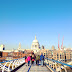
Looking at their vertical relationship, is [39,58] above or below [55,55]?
above

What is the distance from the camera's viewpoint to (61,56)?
176500 millimetres

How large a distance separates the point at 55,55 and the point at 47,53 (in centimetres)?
1893

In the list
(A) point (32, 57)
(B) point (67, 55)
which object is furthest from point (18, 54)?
(A) point (32, 57)

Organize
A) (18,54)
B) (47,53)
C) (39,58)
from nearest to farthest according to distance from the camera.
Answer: (39,58) < (18,54) < (47,53)

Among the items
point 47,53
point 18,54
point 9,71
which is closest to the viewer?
point 9,71

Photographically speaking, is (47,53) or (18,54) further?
(47,53)

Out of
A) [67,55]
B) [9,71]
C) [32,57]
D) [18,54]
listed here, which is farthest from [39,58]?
[67,55]

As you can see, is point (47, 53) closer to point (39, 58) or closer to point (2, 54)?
point (2, 54)

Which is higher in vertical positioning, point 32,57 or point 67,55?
point 32,57

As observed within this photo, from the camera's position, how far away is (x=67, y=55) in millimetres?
178625

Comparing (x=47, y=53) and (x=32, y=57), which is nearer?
(x=32, y=57)

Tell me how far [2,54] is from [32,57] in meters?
166

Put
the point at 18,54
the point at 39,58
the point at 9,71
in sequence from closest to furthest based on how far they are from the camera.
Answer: the point at 9,71, the point at 39,58, the point at 18,54

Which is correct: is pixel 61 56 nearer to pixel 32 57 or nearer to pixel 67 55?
pixel 67 55
